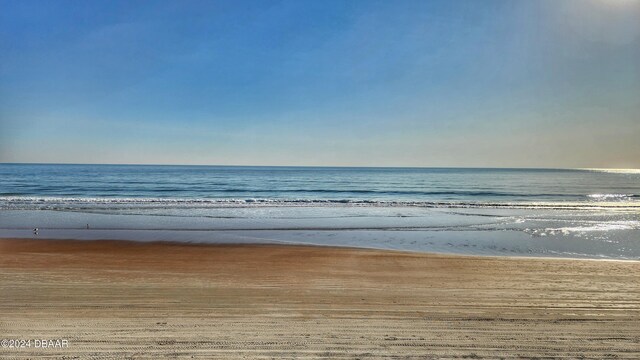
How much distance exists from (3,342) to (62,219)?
704 inches

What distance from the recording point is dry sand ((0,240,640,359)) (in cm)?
501

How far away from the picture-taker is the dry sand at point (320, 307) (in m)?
5.01

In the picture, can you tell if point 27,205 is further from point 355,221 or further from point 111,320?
point 111,320

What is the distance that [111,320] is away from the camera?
5.81 meters

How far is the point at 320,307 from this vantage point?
655cm

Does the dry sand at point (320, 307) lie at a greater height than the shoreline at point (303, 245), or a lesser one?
greater

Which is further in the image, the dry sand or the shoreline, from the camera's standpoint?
the shoreline

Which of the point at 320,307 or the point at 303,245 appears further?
the point at 303,245

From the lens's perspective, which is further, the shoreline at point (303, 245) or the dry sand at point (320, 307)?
the shoreline at point (303, 245)

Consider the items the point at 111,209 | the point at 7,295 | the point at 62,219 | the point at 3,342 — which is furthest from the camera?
the point at 111,209

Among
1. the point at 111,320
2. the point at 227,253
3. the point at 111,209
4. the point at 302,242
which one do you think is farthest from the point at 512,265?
the point at 111,209

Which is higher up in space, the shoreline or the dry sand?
the dry sand

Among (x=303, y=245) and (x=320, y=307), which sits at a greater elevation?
(x=320, y=307)

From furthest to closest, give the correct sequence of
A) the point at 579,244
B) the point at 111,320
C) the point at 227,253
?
the point at 579,244
the point at 227,253
the point at 111,320
